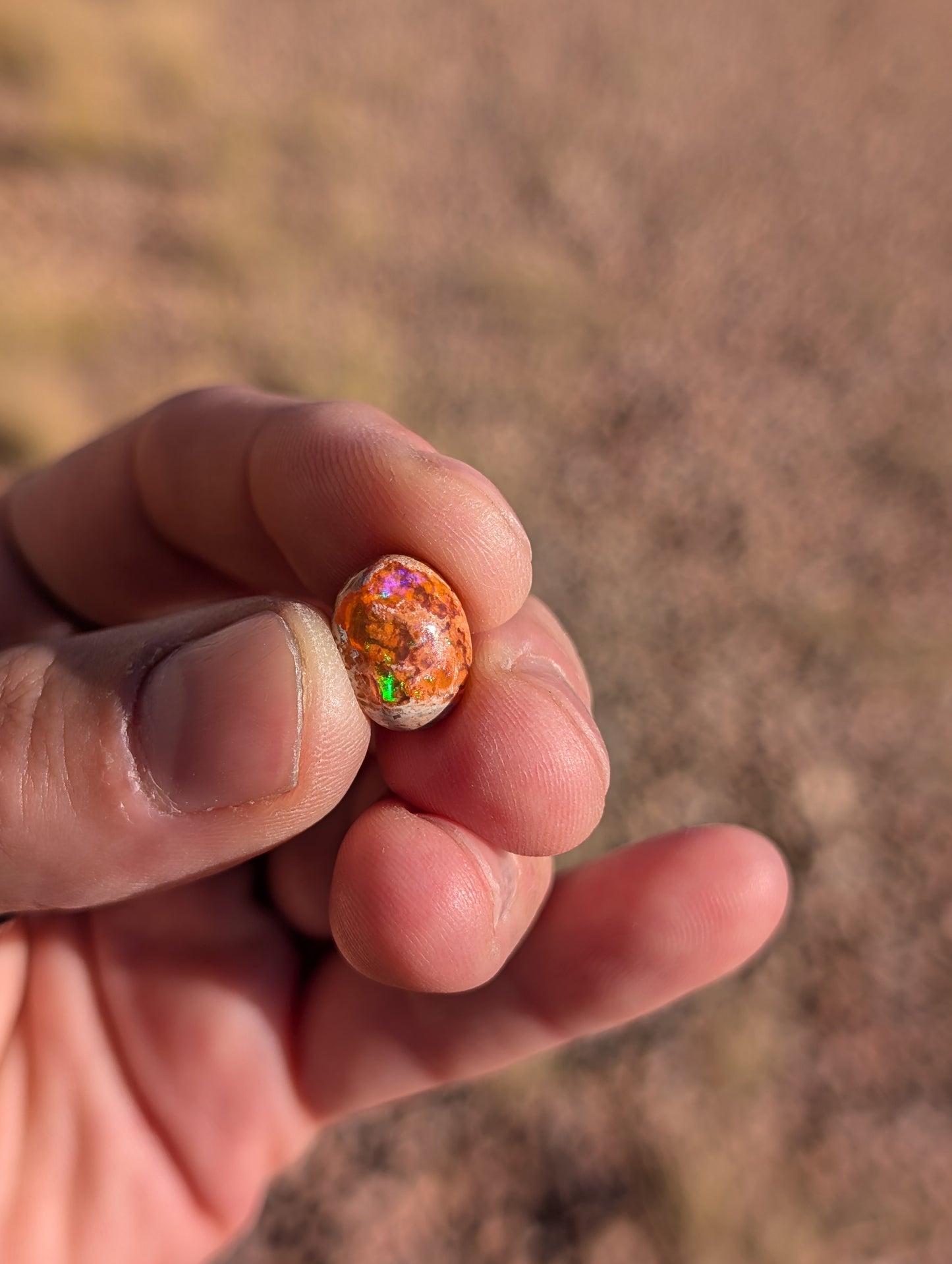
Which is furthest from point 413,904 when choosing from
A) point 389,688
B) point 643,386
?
point 643,386

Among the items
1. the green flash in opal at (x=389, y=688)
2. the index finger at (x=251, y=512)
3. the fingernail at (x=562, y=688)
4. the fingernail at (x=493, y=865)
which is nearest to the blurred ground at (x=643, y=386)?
the fingernail at (x=493, y=865)

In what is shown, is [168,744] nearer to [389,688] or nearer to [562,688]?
[389,688]

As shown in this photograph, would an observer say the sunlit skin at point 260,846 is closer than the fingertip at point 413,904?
Yes

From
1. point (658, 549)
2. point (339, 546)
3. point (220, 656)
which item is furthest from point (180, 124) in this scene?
point (220, 656)

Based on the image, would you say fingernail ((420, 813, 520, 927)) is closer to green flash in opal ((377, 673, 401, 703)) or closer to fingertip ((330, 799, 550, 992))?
fingertip ((330, 799, 550, 992))

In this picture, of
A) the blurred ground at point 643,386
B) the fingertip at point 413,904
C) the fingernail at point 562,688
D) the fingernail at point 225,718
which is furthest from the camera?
the blurred ground at point 643,386

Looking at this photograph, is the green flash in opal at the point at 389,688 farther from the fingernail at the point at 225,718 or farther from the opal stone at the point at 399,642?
the fingernail at the point at 225,718

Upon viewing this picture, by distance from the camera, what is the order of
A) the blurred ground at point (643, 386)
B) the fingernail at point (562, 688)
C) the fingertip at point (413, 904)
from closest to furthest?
the fingertip at point (413, 904)
the fingernail at point (562, 688)
the blurred ground at point (643, 386)

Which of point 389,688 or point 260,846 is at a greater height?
point 389,688
